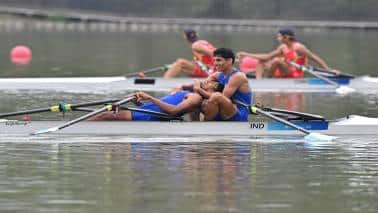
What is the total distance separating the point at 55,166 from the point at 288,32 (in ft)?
37.5

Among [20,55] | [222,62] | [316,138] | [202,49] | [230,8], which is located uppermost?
[230,8]

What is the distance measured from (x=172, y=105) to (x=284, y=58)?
8.81 metres

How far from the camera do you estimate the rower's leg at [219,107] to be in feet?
48.0

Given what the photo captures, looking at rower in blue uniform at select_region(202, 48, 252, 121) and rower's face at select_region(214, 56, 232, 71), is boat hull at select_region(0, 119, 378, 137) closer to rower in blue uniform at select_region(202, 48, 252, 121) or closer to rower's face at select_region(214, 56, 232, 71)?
rower in blue uniform at select_region(202, 48, 252, 121)

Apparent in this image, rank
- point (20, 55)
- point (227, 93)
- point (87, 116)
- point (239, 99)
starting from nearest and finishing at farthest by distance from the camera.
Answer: point (87, 116), point (227, 93), point (239, 99), point (20, 55)

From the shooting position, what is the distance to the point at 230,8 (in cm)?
6669

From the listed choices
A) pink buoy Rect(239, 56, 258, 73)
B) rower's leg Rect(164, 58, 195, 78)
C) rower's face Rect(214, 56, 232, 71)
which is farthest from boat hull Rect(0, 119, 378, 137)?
pink buoy Rect(239, 56, 258, 73)

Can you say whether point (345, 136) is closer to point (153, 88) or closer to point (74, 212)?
point (74, 212)

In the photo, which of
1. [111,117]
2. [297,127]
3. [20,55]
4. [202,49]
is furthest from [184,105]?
[20,55]

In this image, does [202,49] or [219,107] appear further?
[202,49]

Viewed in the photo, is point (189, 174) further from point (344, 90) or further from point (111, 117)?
point (344, 90)

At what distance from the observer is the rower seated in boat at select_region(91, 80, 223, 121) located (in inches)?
579

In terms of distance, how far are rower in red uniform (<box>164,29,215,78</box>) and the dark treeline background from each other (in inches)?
1546

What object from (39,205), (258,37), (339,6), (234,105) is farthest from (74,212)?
(339,6)
